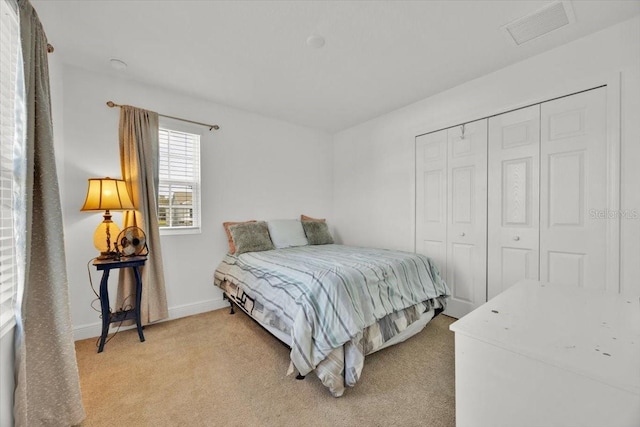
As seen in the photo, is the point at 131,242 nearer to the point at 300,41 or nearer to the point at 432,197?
the point at 300,41

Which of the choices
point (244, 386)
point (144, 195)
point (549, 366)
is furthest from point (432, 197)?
point (144, 195)

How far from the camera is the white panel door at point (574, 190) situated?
6.44ft

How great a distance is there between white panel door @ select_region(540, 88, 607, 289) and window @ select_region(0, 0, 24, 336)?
11.3 feet

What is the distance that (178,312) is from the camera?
9.23ft

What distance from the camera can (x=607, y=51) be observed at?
1.92m

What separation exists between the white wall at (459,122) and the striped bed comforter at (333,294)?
106cm

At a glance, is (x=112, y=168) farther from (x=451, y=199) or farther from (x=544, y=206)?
(x=544, y=206)

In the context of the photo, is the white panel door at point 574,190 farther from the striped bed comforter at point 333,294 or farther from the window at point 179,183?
the window at point 179,183

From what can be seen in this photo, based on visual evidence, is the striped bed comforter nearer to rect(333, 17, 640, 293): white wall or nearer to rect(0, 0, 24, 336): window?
rect(333, 17, 640, 293): white wall

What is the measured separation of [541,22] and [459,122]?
0.98 meters

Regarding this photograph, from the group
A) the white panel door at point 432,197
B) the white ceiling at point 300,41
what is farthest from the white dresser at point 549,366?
the white ceiling at point 300,41

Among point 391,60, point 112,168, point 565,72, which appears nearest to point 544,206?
point 565,72

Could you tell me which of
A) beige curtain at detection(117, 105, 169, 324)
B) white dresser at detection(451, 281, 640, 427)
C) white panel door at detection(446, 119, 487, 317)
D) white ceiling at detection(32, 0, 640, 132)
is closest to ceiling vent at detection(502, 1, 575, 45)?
white ceiling at detection(32, 0, 640, 132)

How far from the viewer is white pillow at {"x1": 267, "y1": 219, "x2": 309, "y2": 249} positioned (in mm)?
3207
